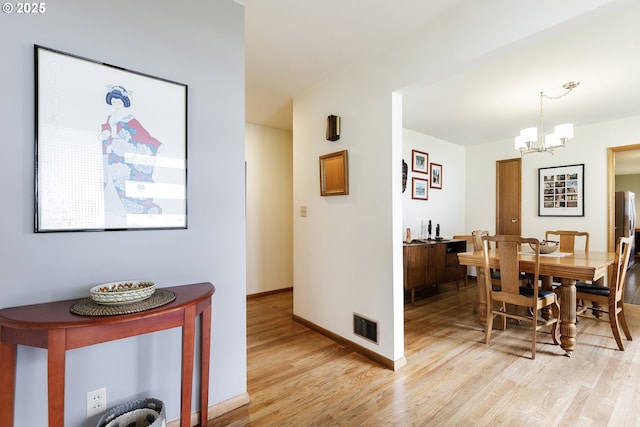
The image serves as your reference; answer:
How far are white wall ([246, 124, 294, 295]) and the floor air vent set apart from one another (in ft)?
6.92

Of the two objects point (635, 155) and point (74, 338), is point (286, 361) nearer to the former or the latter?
point (74, 338)

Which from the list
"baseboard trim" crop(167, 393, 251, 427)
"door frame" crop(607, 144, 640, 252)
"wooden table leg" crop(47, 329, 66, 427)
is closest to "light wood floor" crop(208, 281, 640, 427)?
"baseboard trim" crop(167, 393, 251, 427)

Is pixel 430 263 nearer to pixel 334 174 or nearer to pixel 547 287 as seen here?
pixel 547 287

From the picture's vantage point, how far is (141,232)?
1.49 m

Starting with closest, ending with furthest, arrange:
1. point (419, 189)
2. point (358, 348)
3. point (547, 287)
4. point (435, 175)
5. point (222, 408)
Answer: point (222, 408)
point (358, 348)
point (547, 287)
point (419, 189)
point (435, 175)

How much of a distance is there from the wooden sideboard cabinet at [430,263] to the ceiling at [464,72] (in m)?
1.76

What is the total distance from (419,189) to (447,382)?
309 cm

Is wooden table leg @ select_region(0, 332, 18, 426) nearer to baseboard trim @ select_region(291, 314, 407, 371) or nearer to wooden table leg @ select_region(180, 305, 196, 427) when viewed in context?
wooden table leg @ select_region(180, 305, 196, 427)

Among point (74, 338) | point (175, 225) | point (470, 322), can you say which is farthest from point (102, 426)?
point (470, 322)

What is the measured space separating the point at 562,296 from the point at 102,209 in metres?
3.40

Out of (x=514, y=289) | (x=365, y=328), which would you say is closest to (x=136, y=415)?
(x=365, y=328)

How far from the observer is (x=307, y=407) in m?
1.77

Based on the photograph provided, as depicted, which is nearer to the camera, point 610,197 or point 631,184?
point 610,197

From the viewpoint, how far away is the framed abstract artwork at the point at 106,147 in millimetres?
1260
